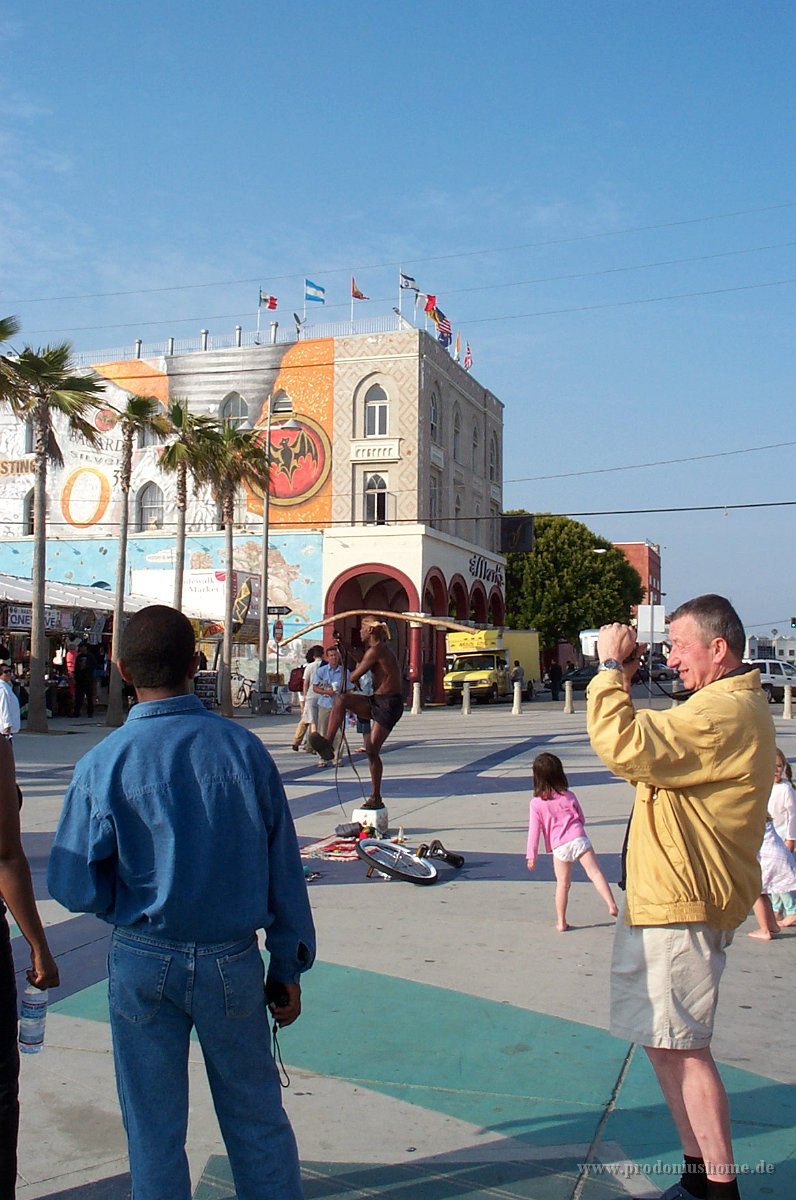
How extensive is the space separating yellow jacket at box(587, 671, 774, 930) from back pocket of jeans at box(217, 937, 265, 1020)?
111 centimetres

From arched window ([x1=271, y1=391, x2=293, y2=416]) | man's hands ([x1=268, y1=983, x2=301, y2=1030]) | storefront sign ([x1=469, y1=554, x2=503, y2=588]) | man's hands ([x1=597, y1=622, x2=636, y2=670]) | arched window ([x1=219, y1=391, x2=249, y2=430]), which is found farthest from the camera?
storefront sign ([x1=469, y1=554, x2=503, y2=588])

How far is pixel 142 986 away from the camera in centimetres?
272

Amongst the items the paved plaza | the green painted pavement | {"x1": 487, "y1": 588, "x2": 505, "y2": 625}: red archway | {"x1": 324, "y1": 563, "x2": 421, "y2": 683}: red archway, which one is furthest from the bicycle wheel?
{"x1": 487, "y1": 588, "x2": 505, "y2": 625}: red archway

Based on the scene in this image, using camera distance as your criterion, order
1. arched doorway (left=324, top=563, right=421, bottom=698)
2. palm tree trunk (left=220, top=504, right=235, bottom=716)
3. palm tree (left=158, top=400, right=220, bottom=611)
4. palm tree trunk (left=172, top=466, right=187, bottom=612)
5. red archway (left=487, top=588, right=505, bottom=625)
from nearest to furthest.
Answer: palm tree (left=158, top=400, right=220, bottom=611) < palm tree trunk (left=172, top=466, right=187, bottom=612) < palm tree trunk (left=220, top=504, right=235, bottom=716) < arched doorway (left=324, top=563, right=421, bottom=698) < red archway (left=487, top=588, right=505, bottom=625)

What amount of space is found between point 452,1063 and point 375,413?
38.4 meters

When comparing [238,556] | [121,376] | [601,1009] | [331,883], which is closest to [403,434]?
[238,556]

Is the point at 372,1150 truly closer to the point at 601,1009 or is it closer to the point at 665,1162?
the point at 665,1162

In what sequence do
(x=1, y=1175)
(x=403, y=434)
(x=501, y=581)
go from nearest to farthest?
(x=1, y=1175) → (x=403, y=434) → (x=501, y=581)

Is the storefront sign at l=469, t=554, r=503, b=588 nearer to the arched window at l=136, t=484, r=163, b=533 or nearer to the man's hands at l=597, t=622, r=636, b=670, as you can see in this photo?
the arched window at l=136, t=484, r=163, b=533

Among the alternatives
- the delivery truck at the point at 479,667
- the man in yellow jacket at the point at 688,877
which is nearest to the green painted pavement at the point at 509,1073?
the man in yellow jacket at the point at 688,877

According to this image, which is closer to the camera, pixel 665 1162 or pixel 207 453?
pixel 665 1162

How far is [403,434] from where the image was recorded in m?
41.3

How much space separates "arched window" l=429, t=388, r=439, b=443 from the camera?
140 feet

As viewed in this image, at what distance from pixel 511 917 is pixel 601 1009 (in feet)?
5.99
